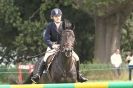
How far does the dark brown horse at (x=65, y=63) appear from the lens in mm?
11359

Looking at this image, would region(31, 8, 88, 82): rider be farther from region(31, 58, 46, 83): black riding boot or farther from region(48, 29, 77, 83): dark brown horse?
region(48, 29, 77, 83): dark brown horse

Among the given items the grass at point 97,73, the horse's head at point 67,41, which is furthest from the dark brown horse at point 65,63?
the grass at point 97,73

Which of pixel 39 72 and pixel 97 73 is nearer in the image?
pixel 39 72

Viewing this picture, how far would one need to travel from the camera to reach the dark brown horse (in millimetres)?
11359

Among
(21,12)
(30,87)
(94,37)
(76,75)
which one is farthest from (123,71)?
(30,87)

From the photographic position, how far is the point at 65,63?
11.6m

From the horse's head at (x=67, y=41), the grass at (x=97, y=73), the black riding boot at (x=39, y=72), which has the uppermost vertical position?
the horse's head at (x=67, y=41)

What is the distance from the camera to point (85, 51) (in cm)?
4062

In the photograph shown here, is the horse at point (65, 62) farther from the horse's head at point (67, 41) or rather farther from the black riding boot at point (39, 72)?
the black riding boot at point (39, 72)

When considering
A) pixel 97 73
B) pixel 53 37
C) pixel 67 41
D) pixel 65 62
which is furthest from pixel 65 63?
pixel 97 73

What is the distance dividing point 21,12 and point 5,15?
3.93 feet

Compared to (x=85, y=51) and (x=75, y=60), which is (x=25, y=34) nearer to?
(x=85, y=51)

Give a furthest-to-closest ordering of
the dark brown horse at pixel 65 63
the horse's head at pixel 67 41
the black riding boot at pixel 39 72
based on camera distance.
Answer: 1. the black riding boot at pixel 39 72
2. the dark brown horse at pixel 65 63
3. the horse's head at pixel 67 41

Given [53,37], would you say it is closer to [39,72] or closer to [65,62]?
[39,72]
